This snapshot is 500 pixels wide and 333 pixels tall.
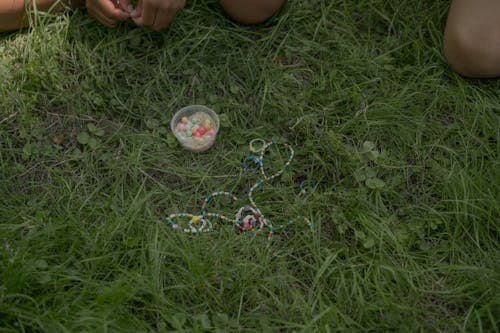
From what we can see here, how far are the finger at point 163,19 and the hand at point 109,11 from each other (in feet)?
0.48

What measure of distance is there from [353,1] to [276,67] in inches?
23.3

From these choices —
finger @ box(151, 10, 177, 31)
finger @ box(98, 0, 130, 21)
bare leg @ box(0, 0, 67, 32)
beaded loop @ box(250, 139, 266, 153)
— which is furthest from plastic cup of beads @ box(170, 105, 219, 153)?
bare leg @ box(0, 0, 67, 32)

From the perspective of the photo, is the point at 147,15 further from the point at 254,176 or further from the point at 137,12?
the point at 254,176

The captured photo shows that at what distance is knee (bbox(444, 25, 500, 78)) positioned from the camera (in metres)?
2.35

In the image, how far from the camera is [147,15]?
2.32m

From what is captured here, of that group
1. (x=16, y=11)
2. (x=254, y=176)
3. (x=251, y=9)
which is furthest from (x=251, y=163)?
(x=16, y=11)

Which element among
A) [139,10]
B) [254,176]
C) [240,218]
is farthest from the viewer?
[139,10]

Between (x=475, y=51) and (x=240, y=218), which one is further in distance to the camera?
(x=475, y=51)

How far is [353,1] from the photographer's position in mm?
2689

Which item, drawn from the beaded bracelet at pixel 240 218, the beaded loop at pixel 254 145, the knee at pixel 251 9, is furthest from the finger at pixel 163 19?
the beaded bracelet at pixel 240 218

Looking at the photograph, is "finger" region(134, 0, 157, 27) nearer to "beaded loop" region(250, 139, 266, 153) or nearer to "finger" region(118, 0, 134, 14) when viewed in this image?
"finger" region(118, 0, 134, 14)

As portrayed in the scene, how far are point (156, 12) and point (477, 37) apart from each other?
1477 mm

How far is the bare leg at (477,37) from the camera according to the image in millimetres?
2355

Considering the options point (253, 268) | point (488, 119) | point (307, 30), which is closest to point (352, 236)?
point (253, 268)
